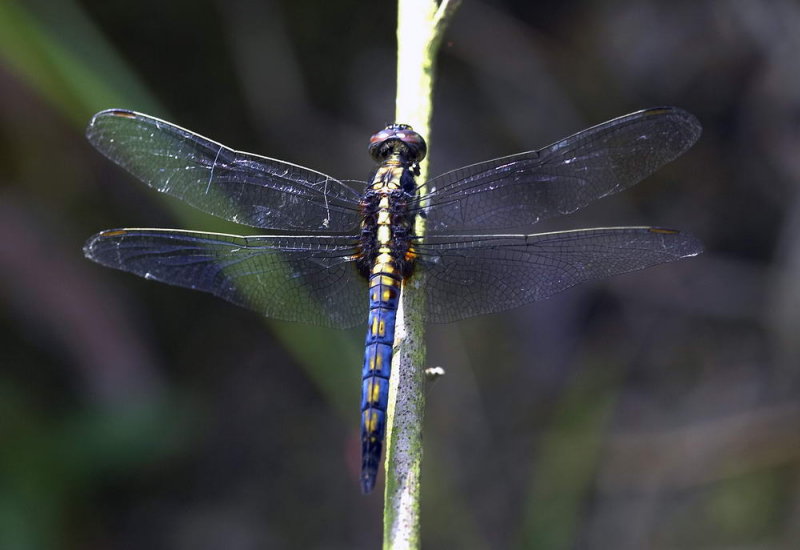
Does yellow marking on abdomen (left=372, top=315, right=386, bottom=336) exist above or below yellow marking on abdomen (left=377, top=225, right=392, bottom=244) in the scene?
below

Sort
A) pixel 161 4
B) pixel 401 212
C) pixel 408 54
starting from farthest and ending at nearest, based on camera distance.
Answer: pixel 161 4 < pixel 401 212 < pixel 408 54

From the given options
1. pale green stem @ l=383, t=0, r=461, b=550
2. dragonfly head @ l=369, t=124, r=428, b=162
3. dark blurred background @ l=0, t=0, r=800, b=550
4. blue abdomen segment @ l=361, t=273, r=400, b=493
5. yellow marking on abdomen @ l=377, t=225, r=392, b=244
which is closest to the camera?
pale green stem @ l=383, t=0, r=461, b=550

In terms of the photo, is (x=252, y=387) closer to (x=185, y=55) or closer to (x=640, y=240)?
(x=185, y=55)

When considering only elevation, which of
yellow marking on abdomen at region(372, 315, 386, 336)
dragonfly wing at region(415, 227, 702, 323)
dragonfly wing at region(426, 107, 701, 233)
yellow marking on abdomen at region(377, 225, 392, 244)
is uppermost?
dragonfly wing at region(426, 107, 701, 233)

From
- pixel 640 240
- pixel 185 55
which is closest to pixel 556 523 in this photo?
pixel 640 240

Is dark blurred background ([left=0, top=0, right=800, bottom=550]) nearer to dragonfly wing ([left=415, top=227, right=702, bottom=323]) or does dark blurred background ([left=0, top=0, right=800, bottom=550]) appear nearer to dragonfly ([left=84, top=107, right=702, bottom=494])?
dragonfly ([left=84, top=107, right=702, bottom=494])

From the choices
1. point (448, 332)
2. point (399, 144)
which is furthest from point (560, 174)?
point (448, 332)

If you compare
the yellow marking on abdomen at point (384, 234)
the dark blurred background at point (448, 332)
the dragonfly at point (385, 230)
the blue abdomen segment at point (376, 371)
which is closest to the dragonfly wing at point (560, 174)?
the dragonfly at point (385, 230)

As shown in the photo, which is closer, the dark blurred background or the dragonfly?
the dragonfly

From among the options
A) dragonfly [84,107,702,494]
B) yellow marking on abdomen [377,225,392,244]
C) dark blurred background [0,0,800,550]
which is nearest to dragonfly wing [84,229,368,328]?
dragonfly [84,107,702,494]
